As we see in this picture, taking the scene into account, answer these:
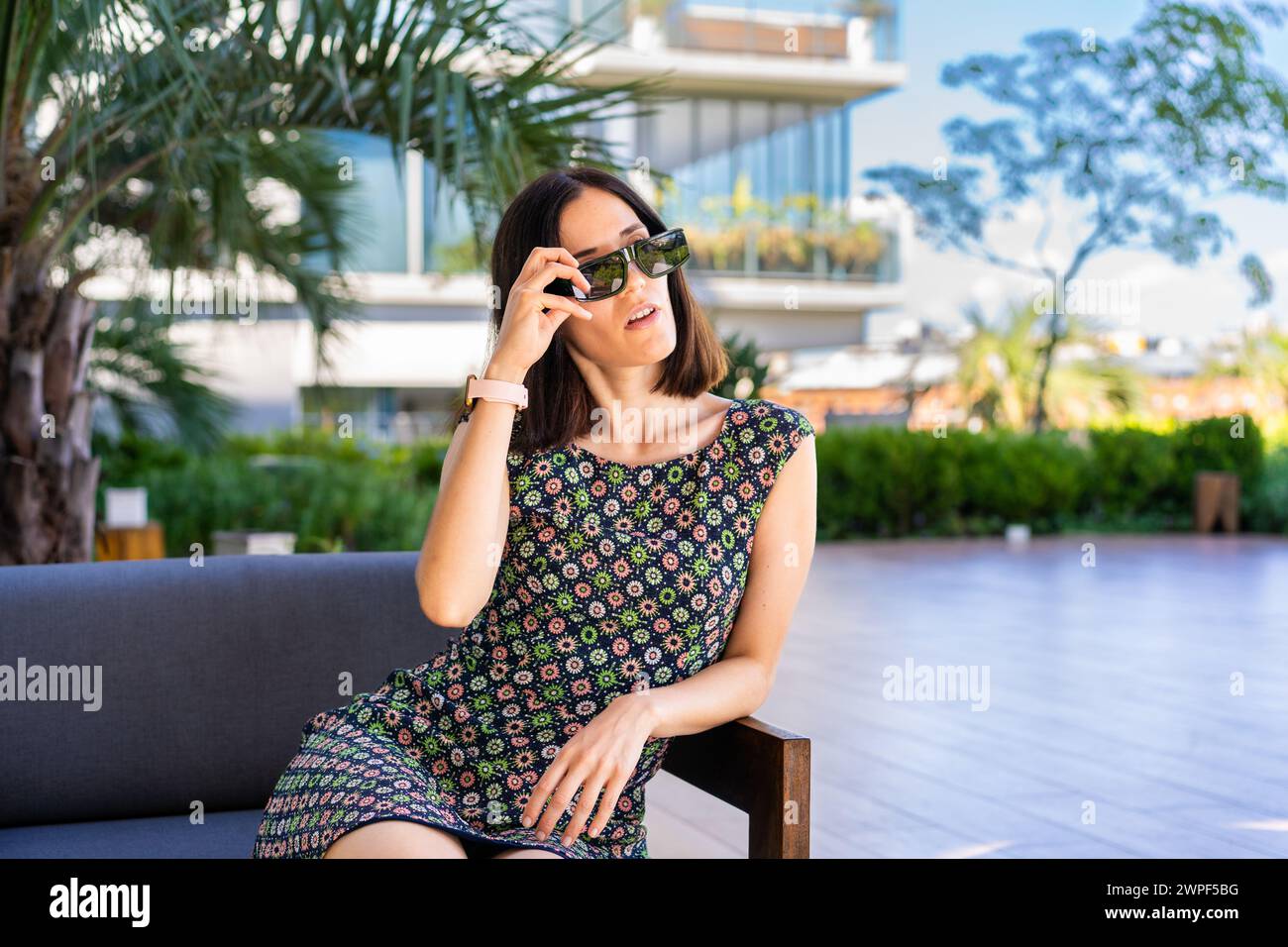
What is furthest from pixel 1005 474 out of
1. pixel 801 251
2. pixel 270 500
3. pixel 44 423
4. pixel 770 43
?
pixel 44 423

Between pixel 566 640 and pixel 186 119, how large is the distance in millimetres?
2192

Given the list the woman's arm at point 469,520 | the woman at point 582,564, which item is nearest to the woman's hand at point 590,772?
the woman at point 582,564

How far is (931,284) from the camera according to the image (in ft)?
64.3

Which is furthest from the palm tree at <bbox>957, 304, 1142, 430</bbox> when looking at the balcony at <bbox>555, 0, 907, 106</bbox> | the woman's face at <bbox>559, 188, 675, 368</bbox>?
the woman's face at <bbox>559, 188, 675, 368</bbox>

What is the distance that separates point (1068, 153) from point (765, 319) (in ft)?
16.5

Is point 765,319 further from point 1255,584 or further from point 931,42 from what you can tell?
point 1255,584

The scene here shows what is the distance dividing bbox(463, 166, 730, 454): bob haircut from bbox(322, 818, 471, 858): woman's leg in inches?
26.4

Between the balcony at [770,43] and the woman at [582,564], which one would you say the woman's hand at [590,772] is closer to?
the woman at [582,564]

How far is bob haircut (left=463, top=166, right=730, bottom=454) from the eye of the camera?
219 centimetres

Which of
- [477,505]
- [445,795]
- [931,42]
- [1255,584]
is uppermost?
[931,42]

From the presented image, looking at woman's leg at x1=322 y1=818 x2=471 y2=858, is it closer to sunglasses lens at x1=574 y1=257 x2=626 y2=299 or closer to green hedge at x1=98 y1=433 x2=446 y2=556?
sunglasses lens at x1=574 y1=257 x2=626 y2=299

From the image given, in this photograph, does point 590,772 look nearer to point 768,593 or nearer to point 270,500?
point 768,593

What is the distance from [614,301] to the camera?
2.12m
